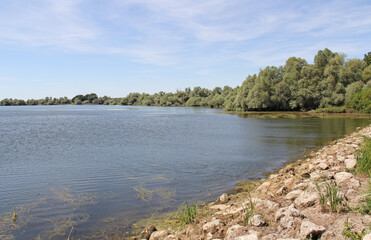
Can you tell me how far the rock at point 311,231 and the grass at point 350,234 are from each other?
40 cm

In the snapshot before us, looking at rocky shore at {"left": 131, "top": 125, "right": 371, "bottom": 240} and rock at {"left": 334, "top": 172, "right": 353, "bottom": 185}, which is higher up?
rock at {"left": 334, "top": 172, "right": 353, "bottom": 185}

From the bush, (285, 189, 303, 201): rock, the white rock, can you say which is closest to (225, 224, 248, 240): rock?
the white rock

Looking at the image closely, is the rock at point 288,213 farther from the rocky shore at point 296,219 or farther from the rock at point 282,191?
the rock at point 282,191

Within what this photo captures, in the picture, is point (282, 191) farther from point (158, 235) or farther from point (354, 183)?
point (158, 235)

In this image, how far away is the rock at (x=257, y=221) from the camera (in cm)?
676

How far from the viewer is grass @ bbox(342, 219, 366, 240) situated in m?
5.43

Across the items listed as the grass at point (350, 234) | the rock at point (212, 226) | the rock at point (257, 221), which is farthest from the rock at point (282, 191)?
the grass at point (350, 234)

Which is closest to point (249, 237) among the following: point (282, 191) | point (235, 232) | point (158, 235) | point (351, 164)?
point (235, 232)

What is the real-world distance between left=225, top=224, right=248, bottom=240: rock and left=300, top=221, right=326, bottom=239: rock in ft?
4.13

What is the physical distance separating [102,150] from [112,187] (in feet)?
33.9

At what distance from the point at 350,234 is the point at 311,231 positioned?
0.74 metres

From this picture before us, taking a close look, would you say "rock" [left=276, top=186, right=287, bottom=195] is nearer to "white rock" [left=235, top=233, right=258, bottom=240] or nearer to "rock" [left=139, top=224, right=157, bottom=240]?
"white rock" [left=235, top=233, right=258, bottom=240]

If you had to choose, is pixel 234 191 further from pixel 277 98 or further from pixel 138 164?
pixel 277 98

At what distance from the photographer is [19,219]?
9.45 metres
